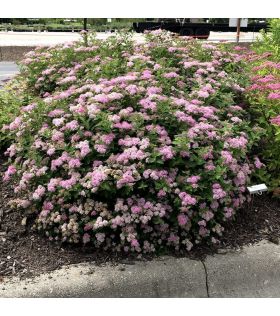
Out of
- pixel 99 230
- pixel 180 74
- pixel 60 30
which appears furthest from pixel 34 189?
pixel 60 30

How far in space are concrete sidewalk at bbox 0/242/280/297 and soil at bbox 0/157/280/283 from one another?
0.10 metres

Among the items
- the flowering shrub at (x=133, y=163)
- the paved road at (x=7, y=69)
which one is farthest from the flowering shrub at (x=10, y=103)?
the paved road at (x=7, y=69)

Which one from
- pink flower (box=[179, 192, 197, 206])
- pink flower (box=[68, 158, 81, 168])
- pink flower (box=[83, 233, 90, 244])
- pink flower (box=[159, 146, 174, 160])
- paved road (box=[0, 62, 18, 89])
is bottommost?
paved road (box=[0, 62, 18, 89])

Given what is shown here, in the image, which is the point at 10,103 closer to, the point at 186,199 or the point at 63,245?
the point at 63,245

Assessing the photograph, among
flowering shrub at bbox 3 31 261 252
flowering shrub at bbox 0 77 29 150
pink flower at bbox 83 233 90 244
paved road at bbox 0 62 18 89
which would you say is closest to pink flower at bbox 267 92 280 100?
flowering shrub at bbox 3 31 261 252

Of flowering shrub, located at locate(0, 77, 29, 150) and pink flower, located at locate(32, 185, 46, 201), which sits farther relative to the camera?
flowering shrub, located at locate(0, 77, 29, 150)

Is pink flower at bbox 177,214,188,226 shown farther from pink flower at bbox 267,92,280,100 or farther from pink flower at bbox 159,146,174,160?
pink flower at bbox 267,92,280,100

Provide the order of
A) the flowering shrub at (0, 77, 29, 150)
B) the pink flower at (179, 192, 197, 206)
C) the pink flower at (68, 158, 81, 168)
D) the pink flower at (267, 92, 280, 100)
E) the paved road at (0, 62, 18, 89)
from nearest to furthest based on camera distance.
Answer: the pink flower at (179, 192, 197, 206) → the pink flower at (68, 158, 81, 168) → the pink flower at (267, 92, 280, 100) → the flowering shrub at (0, 77, 29, 150) → the paved road at (0, 62, 18, 89)

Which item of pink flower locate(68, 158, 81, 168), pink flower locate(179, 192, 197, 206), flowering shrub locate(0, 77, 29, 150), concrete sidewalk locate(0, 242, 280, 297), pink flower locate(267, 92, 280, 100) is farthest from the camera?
flowering shrub locate(0, 77, 29, 150)

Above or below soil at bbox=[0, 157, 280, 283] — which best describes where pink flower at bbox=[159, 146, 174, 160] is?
above

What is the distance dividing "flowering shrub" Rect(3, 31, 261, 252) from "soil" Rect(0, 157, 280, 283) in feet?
0.29

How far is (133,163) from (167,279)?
801 millimetres

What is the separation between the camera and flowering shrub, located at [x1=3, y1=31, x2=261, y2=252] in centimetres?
294

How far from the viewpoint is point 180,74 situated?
169 inches
